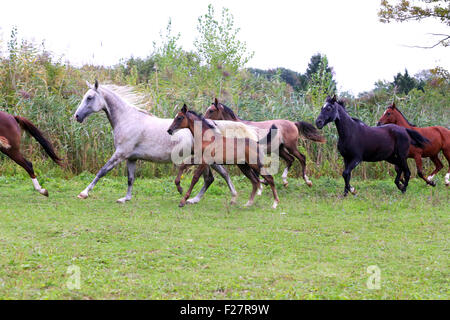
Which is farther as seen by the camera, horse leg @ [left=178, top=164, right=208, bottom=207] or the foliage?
the foliage

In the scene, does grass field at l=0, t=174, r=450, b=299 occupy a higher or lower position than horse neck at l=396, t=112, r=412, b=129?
lower

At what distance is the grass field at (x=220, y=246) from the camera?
176 inches

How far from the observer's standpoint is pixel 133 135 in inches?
372

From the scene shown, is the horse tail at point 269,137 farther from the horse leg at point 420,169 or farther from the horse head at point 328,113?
the horse leg at point 420,169

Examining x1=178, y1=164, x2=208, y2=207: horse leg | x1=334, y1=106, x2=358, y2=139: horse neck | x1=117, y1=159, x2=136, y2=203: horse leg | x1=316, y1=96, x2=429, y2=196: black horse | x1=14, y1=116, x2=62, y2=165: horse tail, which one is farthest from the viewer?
x1=334, y1=106, x2=358, y2=139: horse neck

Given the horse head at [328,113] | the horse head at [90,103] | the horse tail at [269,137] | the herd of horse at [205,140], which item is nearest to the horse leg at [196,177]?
the herd of horse at [205,140]

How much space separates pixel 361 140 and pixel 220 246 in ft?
18.1

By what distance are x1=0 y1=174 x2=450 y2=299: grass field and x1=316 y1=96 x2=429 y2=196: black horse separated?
2.90 feet

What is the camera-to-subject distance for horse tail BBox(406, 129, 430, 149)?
37.1ft

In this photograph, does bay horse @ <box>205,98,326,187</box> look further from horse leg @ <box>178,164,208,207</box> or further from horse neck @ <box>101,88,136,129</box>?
horse leg @ <box>178,164,208,207</box>

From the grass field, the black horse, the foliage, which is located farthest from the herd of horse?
the foliage

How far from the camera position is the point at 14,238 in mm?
6164

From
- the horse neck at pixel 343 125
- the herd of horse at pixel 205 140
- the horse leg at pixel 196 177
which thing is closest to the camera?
the horse leg at pixel 196 177

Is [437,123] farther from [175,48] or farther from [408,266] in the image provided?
[175,48]
